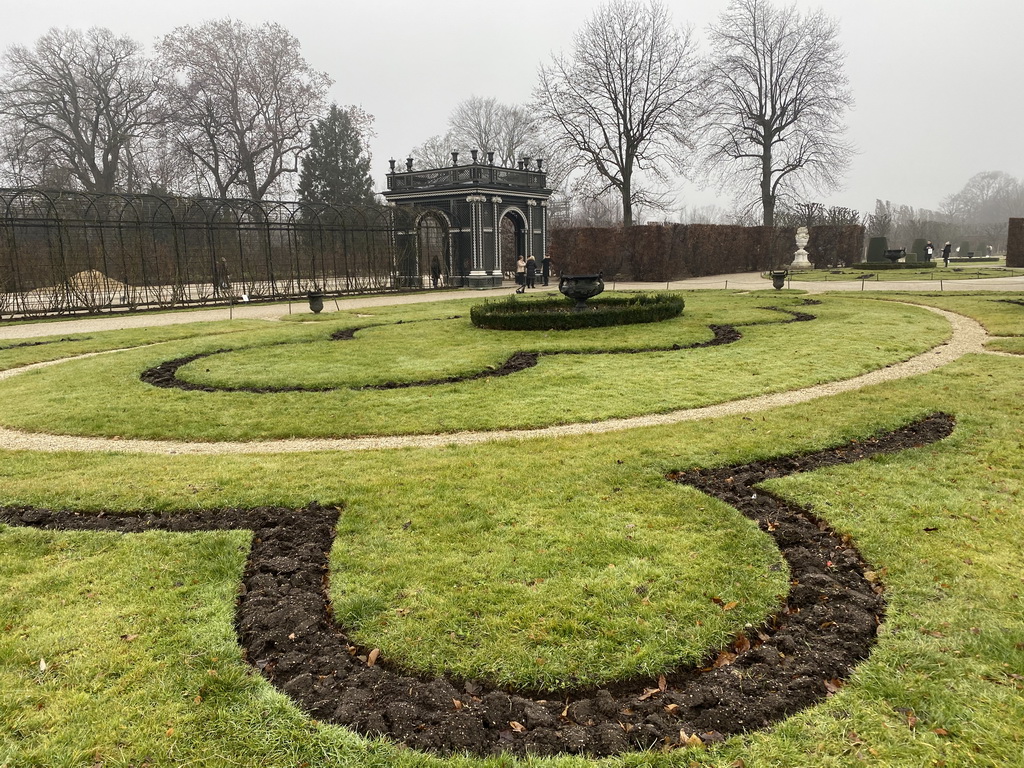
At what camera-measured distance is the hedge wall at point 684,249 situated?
123 feet

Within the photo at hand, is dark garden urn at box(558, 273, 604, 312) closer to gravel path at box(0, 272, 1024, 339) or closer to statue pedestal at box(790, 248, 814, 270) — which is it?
gravel path at box(0, 272, 1024, 339)

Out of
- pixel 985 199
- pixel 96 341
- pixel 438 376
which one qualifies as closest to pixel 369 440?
pixel 438 376

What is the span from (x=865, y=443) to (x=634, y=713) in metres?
4.75

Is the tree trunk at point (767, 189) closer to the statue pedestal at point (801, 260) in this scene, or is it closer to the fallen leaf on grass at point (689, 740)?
the statue pedestal at point (801, 260)

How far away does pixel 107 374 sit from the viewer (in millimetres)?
11555

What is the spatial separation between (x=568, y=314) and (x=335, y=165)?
4298cm

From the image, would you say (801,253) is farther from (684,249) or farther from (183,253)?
(183,253)

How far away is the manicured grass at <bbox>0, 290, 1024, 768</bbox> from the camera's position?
2.96 meters

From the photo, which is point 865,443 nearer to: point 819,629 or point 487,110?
point 819,629

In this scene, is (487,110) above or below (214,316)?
above

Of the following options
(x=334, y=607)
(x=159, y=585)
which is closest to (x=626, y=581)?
(x=334, y=607)

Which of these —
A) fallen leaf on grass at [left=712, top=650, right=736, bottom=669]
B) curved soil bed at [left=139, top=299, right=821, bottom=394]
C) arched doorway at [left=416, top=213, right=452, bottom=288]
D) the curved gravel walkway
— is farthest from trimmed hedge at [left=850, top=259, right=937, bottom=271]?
fallen leaf on grass at [left=712, top=650, right=736, bottom=669]

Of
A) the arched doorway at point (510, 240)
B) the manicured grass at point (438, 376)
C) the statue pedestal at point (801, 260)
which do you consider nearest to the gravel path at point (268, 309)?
the arched doorway at point (510, 240)

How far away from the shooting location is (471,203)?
3447 cm
